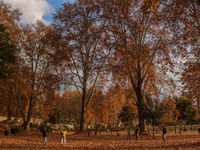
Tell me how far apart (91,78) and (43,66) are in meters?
8.48

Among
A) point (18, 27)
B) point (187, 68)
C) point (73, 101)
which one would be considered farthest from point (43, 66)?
point (73, 101)

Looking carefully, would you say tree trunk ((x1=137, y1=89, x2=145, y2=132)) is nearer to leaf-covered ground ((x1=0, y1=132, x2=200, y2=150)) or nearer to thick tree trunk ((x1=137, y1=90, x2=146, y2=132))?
thick tree trunk ((x1=137, y1=90, x2=146, y2=132))

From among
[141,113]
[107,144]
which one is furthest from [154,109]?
[107,144]

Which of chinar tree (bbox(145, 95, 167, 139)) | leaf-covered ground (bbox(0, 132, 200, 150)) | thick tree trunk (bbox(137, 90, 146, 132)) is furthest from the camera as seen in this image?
thick tree trunk (bbox(137, 90, 146, 132))

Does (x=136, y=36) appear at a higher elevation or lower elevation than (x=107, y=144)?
higher

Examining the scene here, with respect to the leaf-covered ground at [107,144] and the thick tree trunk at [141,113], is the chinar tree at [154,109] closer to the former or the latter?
the thick tree trunk at [141,113]

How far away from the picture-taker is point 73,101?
62.4 metres

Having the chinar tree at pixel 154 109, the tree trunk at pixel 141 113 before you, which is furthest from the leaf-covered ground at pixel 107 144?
the tree trunk at pixel 141 113

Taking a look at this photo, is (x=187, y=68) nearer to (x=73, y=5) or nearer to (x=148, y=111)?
(x=148, y=111)

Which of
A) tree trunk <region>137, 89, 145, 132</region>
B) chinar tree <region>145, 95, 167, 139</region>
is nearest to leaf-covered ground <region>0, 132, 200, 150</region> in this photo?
chinar tree <region>145, 95, 167, 139</region>

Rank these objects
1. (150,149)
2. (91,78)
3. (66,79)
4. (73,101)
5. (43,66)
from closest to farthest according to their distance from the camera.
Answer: (150,149) → (66,79) → (91,78) → (43,66) → (73,101)

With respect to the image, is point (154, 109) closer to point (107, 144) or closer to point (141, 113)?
point (141, 113)

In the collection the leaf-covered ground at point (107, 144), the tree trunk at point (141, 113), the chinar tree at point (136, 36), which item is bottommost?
the leaf-covered ground at point (107, 144)

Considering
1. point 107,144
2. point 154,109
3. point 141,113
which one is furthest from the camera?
point 141,113
